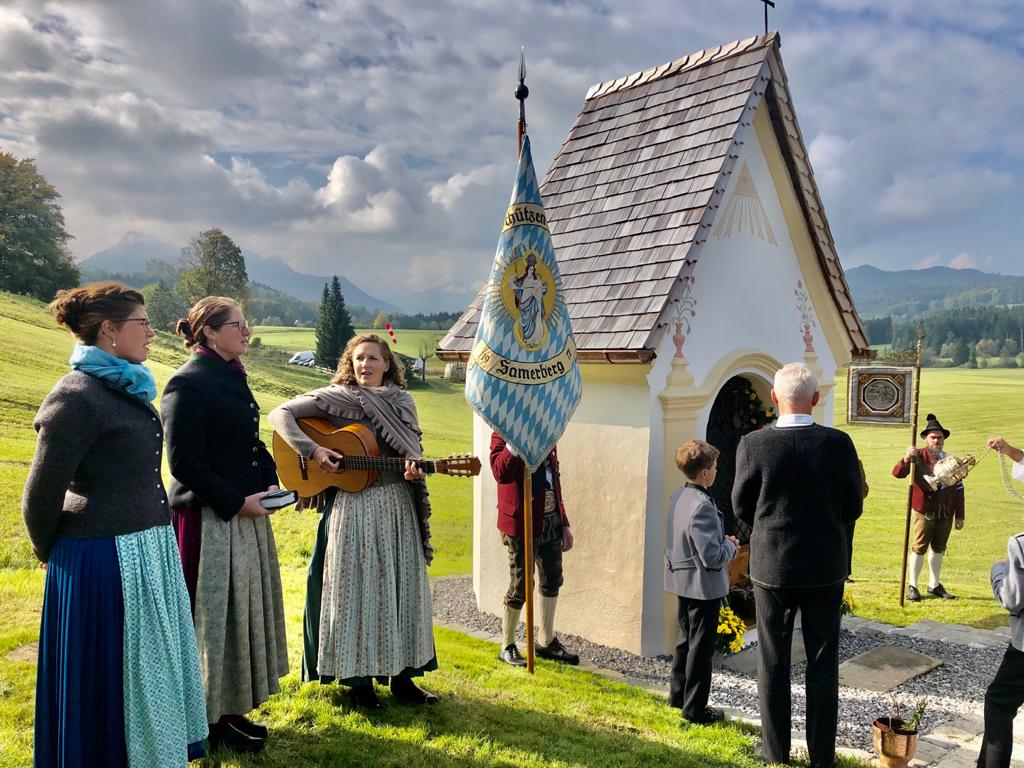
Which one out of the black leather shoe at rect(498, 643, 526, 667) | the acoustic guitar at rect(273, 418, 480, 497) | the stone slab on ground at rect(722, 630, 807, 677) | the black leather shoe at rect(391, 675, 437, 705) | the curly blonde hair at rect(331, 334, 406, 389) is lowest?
the stone slab on ground at rect(722, 630, 807, 677)

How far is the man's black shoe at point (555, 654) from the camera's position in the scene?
16.8 feet

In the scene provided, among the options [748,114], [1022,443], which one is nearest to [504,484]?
[748,114]

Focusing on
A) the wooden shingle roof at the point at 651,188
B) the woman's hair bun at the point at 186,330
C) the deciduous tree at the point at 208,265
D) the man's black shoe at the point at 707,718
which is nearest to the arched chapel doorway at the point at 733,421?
the wooden shingle roof at the point at 651,188

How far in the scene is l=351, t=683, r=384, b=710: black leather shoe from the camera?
12.1ft

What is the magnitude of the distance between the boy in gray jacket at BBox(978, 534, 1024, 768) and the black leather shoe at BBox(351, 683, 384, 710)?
289cm

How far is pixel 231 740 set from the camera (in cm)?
318

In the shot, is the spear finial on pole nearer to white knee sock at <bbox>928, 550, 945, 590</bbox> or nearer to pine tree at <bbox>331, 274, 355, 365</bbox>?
pine tree at <bbox>331, 274, 355, 365</bbox>

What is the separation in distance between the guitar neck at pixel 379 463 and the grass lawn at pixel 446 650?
49.6 inches

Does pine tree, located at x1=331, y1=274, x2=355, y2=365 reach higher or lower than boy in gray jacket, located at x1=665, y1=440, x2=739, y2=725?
higher

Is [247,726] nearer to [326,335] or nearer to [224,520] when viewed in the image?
[224,520]

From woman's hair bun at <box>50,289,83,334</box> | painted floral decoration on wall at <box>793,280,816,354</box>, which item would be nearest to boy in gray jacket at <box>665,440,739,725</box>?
woman's hair bun at <box>50,289,83,334</box>

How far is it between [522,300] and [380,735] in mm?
2476

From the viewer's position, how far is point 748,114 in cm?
581

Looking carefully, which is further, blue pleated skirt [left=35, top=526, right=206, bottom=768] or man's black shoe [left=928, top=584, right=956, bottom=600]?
man's black shoe [left=928, top=584, right=956, bottom=600]
